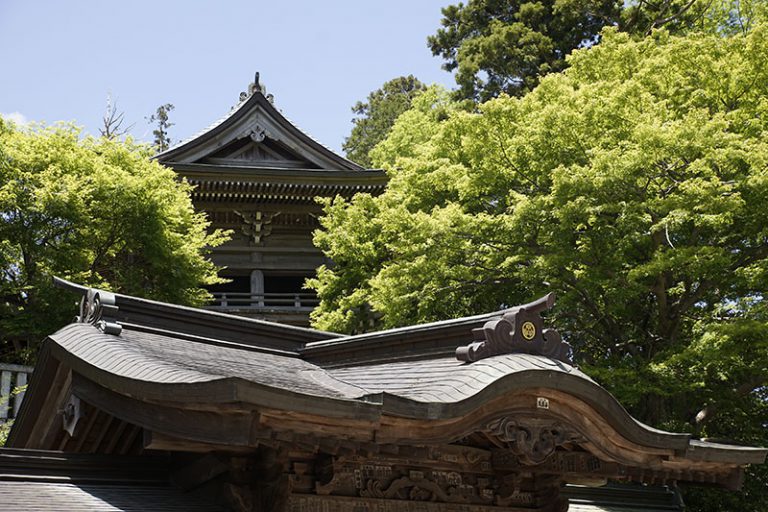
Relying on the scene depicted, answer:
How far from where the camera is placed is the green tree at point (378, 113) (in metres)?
48.5

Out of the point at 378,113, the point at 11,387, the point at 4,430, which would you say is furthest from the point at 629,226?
the point at 378,113

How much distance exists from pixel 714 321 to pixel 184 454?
10648mm

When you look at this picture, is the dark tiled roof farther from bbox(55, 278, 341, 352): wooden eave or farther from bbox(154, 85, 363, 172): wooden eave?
bbox(154, 85, 363, 172): wooden eave

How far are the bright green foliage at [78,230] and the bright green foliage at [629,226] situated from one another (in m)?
4.09

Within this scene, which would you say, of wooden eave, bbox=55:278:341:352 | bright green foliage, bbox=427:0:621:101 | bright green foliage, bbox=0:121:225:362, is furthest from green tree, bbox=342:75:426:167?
wooden eave, bbox=55:278:341:352

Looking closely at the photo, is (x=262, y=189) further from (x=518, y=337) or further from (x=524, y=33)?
(x=518, y=337)

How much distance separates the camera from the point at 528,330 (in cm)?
640

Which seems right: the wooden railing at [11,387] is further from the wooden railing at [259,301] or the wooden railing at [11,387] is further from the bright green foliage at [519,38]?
the bright green foliage at [519,38]

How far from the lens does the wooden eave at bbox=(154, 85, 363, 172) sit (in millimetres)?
25719

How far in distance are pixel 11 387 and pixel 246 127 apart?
473 inches

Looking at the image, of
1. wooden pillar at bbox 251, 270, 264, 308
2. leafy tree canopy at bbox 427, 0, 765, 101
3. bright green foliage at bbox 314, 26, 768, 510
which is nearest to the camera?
bright green foliage at bbox 314, 26, 768, 510

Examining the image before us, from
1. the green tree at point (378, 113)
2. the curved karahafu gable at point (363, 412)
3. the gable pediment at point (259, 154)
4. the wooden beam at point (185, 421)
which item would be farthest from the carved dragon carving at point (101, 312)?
the green tree at point (378, 113)

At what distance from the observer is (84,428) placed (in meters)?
6.97

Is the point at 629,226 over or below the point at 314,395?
over
